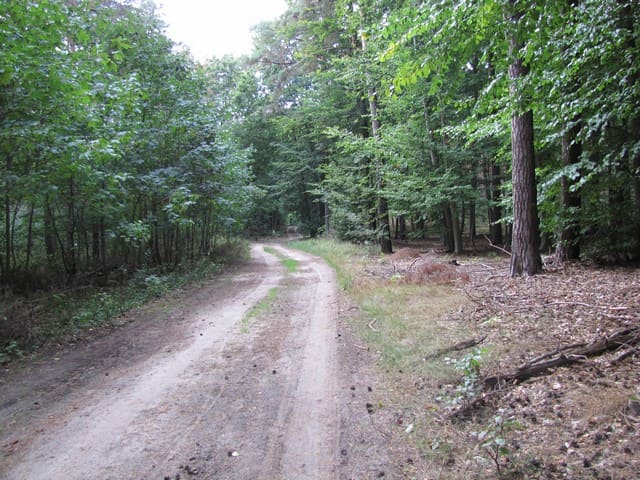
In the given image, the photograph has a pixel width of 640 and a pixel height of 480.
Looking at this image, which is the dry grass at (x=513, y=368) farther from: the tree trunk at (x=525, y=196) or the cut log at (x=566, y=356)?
the tree trunk at (x=525, y=196)

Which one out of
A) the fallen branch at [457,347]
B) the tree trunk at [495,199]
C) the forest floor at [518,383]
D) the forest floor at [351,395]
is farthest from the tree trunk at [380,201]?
the fallen branch at [457,347]

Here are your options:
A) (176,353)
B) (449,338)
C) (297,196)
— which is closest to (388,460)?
(449,338)

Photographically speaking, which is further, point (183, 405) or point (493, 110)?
point (493, 110)

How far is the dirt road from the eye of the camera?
129 inches

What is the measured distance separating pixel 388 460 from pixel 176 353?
4078mm

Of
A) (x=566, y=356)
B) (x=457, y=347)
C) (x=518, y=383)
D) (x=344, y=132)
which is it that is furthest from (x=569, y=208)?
(x=344, y=132)

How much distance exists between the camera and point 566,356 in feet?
13.6

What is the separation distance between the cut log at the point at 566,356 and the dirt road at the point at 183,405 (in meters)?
1.81

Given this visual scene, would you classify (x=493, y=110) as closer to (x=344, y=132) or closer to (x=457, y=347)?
(x=344, y=132)

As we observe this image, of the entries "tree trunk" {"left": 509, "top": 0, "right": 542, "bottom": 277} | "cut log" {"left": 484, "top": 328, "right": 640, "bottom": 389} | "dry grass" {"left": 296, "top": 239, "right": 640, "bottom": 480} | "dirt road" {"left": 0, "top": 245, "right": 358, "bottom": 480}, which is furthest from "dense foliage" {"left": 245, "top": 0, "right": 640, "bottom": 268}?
"dirt road" {"left": 0, "top": 245, "right": 358, "bottom": 480}

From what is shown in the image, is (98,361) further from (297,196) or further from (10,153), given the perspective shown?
(297,196)

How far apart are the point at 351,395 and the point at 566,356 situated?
2.42m

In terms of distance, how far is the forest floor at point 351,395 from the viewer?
10.2 feet

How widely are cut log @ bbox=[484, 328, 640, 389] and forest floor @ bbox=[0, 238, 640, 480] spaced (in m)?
0.05
